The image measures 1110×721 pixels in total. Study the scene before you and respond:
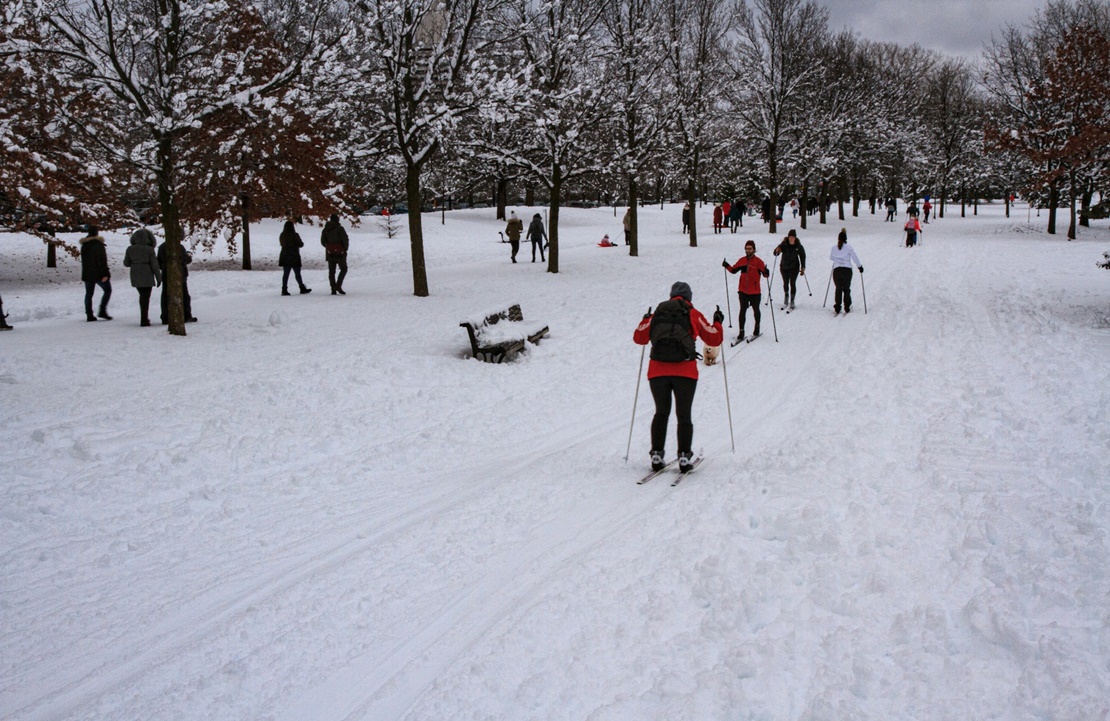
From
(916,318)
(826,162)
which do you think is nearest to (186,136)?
(916,318)

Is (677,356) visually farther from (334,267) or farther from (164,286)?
(334,267)

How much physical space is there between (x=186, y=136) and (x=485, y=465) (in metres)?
9.34

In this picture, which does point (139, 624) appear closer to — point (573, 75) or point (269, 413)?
point (269, 413)

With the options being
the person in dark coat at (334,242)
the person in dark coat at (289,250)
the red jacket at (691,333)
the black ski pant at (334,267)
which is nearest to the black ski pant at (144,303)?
the person in dark coat at (289,250)

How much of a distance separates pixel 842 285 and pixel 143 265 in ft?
47.1

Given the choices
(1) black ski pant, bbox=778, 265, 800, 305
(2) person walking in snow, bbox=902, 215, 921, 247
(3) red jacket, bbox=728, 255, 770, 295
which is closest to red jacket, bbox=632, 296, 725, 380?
(3) red jacket, bbox=728, 255, 770, 295

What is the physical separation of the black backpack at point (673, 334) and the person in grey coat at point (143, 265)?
35.0 ft

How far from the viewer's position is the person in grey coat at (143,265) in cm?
1335

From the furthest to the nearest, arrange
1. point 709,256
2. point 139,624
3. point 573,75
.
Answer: point 709,256 → point 573,75 → point 139,624

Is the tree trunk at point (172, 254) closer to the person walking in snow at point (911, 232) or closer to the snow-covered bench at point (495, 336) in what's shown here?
the snow-covered bench at point (495, 336)

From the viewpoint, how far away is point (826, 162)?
35.8 metres

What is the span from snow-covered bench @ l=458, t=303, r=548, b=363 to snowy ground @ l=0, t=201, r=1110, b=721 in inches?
15.1

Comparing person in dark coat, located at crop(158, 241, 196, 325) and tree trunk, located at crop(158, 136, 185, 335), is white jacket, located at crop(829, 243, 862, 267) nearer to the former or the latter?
tree trunk, located at crop(158, 136, 185, 335)

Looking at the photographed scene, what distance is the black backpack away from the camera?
6.89 m
